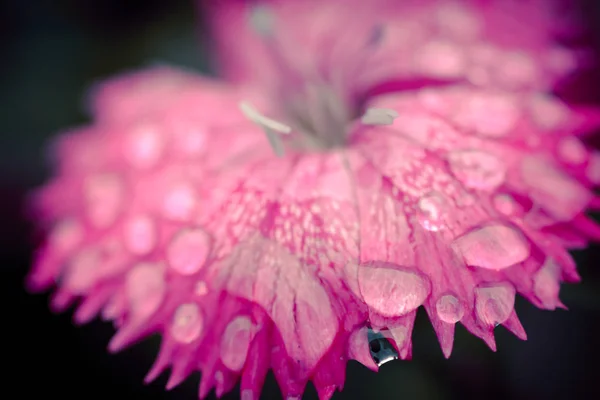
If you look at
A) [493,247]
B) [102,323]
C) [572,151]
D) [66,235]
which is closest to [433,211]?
[493,247]

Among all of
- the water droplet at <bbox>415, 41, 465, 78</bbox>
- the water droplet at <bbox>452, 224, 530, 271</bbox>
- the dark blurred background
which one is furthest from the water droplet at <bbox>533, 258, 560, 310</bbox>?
the water droplet at <bbox>415, 41, 465, 78</bbox>

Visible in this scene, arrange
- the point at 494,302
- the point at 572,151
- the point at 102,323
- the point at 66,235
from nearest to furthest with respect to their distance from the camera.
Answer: the point at 494,302, the point at 572,151, the point at 66,235, the point at 102,323

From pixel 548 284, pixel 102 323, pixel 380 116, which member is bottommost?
pixel 102 323

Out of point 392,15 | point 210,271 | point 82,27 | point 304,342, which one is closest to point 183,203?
point 210,271

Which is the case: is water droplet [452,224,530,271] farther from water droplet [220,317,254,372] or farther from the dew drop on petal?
the dew drop on petal

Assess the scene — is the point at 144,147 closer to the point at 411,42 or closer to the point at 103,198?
the point at 103,198

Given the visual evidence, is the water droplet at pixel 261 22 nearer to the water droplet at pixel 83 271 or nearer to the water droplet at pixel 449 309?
the water droplet at pixel 83 271
